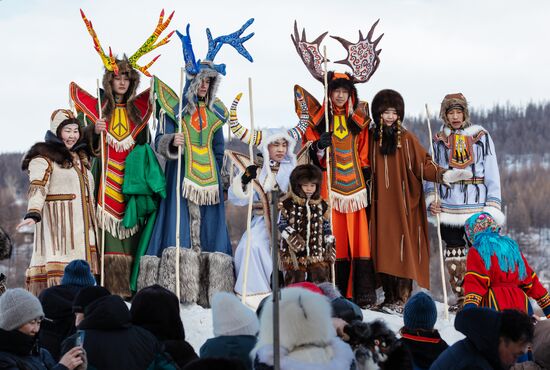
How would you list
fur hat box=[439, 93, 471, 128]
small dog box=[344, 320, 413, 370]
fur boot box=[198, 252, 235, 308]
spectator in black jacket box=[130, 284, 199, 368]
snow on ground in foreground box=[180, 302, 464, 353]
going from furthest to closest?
fur hat box=[439, 93, 471, 128]
fur boot box=[198, 252, 235, 308]
snow on ground in foreground box=[180, 302, 464, 353]
spectator in black jacket box=[130, 284, 199, 368]
small dog box=[344, 320, 413, 370]

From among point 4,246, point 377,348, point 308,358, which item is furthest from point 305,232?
point 308,358

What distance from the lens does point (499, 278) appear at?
7891 millimetres

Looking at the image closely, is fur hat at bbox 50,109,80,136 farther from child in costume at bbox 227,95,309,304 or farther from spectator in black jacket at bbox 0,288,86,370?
spectator in black jacket at bbox 0,288,86,370

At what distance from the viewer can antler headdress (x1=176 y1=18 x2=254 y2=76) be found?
33.1ft

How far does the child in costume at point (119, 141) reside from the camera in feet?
32.8

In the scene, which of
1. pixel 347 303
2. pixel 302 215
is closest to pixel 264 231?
A: pixel 302 215

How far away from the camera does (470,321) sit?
5.82 metres

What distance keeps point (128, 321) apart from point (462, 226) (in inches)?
185

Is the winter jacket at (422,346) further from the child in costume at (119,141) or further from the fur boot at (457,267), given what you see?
the child in costume at (119,141)

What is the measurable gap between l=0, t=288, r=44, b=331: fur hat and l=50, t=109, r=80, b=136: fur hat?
4.24m

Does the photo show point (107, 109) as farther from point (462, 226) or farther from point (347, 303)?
point (347, 303)

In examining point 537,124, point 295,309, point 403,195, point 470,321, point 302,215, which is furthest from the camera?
point 537,124

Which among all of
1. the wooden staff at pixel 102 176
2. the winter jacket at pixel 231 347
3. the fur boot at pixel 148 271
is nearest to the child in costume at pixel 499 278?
the winter jacket at pixel 231 347

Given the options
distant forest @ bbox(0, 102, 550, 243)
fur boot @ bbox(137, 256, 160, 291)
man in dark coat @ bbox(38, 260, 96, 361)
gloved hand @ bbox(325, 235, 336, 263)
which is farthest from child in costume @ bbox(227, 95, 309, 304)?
distant forest @ bbox(0, 102, 550, 243)
